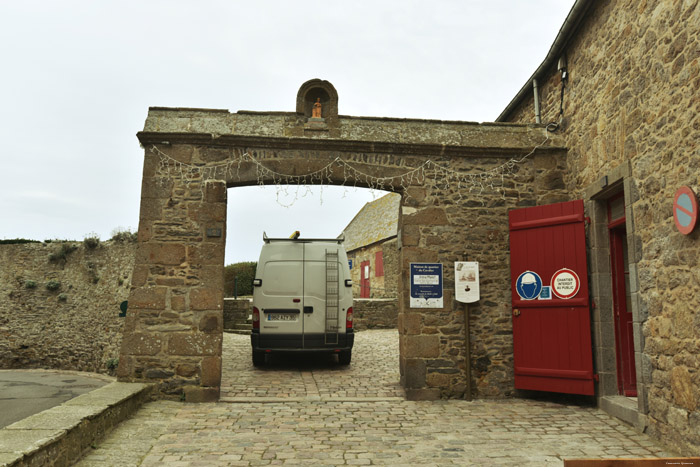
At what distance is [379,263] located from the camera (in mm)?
20656

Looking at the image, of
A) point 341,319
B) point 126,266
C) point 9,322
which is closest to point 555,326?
point 341,319

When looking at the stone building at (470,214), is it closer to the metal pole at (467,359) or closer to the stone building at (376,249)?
the metal pole at (467,359)

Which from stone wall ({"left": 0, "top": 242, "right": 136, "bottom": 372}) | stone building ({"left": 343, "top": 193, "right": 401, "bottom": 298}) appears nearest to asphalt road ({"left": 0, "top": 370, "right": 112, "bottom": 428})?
stone wall ({"left": 0, "top": 242, "right": 136, "bottom": 372})

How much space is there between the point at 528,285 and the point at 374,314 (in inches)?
388

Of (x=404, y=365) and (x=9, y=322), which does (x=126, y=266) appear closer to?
(x=9, y=322)

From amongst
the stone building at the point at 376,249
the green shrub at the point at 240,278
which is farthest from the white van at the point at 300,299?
the green shrub at the point at 240,278

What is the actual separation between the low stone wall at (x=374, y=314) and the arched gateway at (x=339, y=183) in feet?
30.3

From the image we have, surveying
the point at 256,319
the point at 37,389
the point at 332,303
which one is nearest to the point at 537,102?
the point at 332,303

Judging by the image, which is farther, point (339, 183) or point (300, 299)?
point (300, 299)

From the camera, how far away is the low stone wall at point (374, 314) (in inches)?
642

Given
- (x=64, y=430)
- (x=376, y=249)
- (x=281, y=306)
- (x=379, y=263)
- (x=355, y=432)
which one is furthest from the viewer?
(x=376, y=249)

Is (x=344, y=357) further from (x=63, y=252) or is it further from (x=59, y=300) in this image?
(x=63, y=252)

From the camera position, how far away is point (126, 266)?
47.6 ft

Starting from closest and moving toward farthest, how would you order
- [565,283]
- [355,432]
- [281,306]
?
[355,432] < [565,283] < [281,306]
